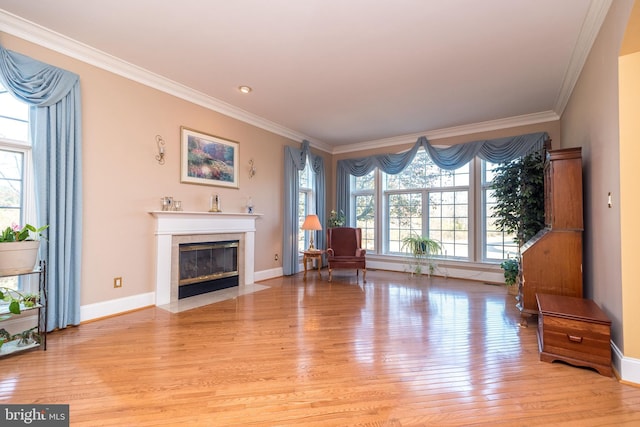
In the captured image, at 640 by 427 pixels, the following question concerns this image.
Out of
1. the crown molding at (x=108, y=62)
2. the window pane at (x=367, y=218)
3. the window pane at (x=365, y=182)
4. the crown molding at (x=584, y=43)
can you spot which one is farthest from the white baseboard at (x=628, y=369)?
Result: the crown molding at (x=108, y=62)

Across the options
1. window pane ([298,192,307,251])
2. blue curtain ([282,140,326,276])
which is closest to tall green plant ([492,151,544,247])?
blue curtain ([282,140,326,276])

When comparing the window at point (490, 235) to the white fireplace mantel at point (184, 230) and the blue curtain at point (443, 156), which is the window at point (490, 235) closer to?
the blue curtain at point (443, 156)

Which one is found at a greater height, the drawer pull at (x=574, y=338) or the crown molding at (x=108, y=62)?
the crown molding at (x=108, y=62)

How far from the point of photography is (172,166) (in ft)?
12.2

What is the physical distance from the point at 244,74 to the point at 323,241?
379 cm

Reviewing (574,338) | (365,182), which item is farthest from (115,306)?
(365,182)

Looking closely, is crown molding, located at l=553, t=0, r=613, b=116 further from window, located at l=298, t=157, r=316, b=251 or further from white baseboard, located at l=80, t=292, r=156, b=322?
white baseboard, located at l=80, t=292, r=156, b=322

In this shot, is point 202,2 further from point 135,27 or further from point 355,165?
point 355,165

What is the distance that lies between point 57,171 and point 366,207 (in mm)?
5169

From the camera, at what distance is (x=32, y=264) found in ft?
7.63

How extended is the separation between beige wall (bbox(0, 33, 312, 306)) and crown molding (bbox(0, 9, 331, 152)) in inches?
2.3

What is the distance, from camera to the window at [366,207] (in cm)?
635

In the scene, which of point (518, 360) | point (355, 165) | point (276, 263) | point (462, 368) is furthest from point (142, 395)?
point (355, 165)

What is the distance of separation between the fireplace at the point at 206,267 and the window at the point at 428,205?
331 centimetres
